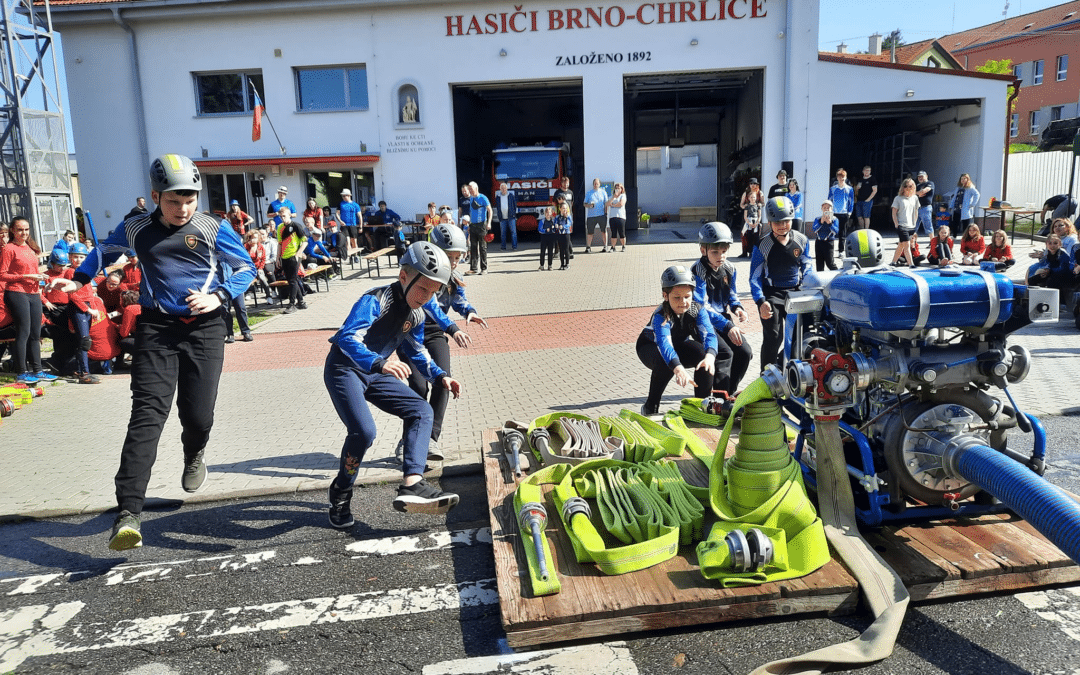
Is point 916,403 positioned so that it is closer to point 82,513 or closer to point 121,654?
point 121,654

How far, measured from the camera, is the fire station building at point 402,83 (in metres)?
23.6

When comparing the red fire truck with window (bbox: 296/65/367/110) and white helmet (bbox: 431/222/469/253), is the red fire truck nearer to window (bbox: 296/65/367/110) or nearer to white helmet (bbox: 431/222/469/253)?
window (bbox: 296/65/367/110)

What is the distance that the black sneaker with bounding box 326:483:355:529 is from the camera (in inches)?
184

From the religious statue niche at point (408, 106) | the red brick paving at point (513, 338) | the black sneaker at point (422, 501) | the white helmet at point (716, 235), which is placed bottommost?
the red brick paving at point (513, 338)

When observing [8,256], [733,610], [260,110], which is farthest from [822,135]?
[733,610]

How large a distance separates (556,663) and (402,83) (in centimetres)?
2340

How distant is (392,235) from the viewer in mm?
23422

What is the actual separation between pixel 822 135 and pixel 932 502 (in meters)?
22.0

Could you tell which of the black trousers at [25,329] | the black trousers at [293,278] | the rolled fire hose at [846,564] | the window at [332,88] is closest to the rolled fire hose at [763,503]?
the rolled fire hose at [846,564]

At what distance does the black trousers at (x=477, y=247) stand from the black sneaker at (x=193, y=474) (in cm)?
1421

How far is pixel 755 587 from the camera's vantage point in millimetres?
3408

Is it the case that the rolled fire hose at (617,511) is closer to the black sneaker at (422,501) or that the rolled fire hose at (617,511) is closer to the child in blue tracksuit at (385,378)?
the black sneaker at (422,501)

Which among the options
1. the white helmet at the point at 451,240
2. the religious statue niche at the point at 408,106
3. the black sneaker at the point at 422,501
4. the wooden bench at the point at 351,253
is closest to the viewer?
the black sneaker at the point at 422,501

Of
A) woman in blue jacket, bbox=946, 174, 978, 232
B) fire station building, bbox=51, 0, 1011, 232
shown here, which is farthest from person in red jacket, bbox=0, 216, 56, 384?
woman in blue jacket, bbox=946, 174, 978, 232
